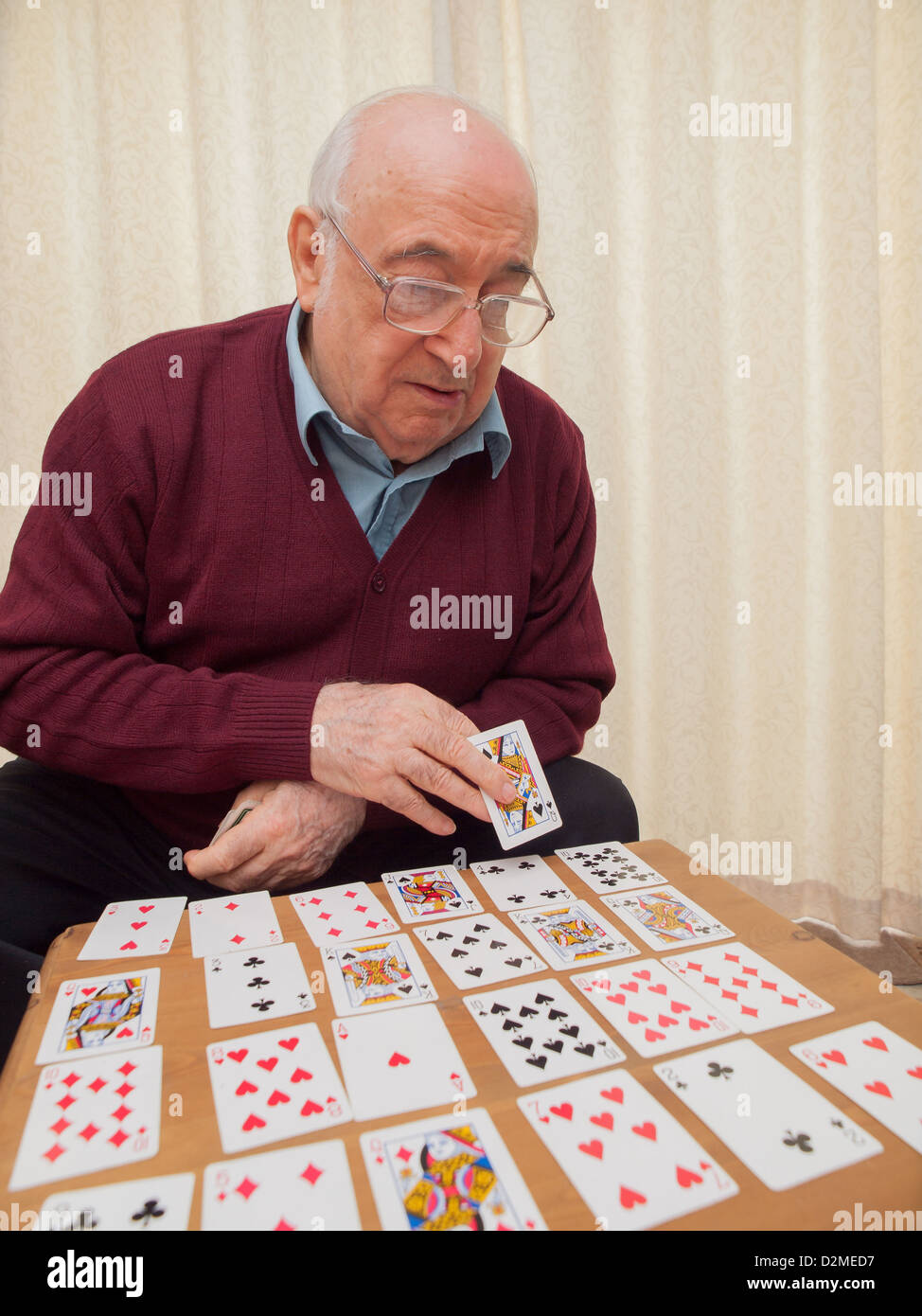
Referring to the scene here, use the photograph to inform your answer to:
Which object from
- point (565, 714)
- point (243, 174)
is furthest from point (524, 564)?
point (243, 174)

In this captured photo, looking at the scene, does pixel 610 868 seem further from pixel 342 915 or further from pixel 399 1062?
pixel 399 1062

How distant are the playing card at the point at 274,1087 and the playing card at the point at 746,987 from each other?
43 cm

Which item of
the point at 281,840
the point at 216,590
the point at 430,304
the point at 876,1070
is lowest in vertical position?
the point at 876,1070

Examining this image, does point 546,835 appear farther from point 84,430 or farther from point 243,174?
point 243,174

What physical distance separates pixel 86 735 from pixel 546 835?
761 mm

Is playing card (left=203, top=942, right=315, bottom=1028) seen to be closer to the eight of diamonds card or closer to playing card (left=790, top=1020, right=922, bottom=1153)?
the eight of diamonds card

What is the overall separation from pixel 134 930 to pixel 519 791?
57cm

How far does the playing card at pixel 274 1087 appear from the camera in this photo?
0.74m

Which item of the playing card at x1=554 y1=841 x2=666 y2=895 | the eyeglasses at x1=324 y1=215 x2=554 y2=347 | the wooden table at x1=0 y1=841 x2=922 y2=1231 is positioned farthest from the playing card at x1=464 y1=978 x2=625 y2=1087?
the eyeglasses at x1=324 y1=215 x2=554 y2=347

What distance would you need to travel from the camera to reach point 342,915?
1126 millimetres

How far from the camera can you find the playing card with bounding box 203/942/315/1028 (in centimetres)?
90

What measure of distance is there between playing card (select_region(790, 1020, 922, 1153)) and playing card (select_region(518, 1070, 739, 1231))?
18 centimetres

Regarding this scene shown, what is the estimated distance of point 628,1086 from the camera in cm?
79

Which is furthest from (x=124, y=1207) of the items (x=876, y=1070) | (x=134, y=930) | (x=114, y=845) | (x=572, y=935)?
(x=114, y=845)
